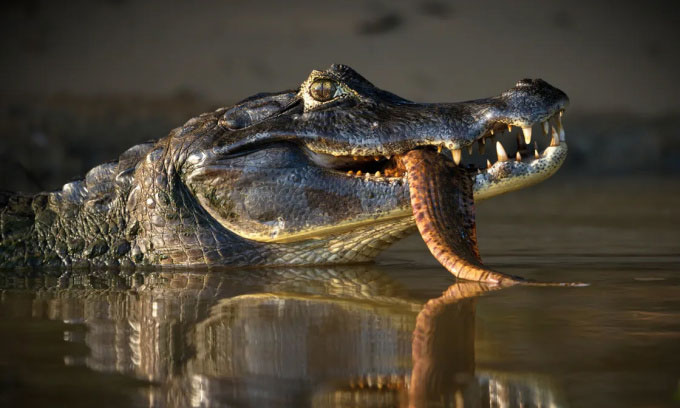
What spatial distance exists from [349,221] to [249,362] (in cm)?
214

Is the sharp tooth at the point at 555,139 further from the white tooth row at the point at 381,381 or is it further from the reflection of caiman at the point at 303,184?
the white tooth row at the point at 381,381

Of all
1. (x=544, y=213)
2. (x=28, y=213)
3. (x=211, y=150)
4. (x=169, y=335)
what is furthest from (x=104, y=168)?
(x=544, y=213)

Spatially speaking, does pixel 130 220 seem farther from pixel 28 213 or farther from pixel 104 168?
pixel 28 213

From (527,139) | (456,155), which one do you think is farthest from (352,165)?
(527,139)

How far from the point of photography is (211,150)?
17.6ft

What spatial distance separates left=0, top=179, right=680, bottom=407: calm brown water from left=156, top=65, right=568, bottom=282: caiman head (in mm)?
270

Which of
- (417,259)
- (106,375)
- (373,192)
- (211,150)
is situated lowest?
(106,375)

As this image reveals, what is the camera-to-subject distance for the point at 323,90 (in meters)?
5.30

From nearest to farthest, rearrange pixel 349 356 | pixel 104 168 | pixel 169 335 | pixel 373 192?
1. pixel 349 356
2. pixel 169 335
3. pixel 373 192
4. pixel 104 168

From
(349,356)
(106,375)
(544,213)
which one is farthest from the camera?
(544,213)

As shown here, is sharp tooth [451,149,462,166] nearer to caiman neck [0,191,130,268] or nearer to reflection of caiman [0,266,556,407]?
reflection of caiman [0,266,556,407]

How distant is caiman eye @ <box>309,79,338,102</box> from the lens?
5.28 meters

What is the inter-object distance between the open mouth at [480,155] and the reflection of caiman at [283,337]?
63 centimetres

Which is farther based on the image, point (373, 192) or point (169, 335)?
point (373, 192)
